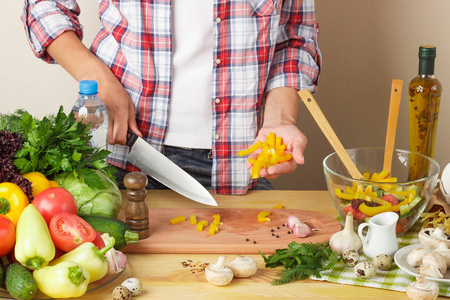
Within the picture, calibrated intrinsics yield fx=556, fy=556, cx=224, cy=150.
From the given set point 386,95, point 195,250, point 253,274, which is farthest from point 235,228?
point 386,95

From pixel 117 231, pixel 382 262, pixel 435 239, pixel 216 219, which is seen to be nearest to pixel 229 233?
pixel 216 219

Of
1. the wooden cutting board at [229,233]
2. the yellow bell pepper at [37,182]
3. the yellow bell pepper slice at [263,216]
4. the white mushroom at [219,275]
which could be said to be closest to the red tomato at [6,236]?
the yellow bell pepper at [37,182]

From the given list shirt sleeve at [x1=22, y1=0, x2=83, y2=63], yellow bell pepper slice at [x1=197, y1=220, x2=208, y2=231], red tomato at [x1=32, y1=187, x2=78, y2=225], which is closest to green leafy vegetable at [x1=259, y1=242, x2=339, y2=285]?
yellow bell pepper slice at [x1=197, y1=220, x2=208, y2=231]

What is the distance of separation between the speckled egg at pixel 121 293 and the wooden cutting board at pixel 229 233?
237 millimetres

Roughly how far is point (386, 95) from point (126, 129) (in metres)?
1.35

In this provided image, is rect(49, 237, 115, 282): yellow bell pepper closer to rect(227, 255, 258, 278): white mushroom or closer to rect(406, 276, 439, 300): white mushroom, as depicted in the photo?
→ rect(227, 255, 258, 278): white mushroom

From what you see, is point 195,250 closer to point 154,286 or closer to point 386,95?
point 154,286

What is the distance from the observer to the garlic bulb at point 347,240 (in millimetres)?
1359

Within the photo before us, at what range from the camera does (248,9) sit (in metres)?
1.83

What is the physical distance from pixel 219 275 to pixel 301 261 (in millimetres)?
206

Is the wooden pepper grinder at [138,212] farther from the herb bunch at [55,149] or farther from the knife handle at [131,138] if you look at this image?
the knife handle at [131,138]

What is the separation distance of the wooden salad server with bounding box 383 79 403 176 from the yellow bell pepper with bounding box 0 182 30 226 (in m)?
0.96

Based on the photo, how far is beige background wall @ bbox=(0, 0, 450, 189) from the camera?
2.45m

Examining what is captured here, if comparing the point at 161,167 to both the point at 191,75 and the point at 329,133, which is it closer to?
the point at 191,75
